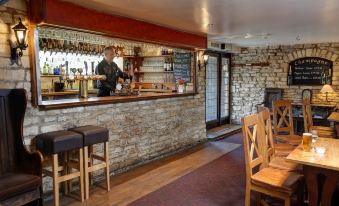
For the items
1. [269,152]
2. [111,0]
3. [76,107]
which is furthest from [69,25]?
[269,152]

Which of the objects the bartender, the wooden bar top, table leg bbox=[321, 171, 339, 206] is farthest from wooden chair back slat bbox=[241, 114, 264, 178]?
the bartender

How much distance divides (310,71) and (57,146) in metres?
6.65

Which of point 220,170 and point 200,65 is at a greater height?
point 200,65

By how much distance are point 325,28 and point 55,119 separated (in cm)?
477

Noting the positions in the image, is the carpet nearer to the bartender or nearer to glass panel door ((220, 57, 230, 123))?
the bartender

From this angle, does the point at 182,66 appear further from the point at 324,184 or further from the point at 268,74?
the point at 324,184

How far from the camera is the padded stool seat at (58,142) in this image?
301 centimetres

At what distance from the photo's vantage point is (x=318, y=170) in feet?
7.70

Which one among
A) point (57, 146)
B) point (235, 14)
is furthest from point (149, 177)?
point (235, 14)

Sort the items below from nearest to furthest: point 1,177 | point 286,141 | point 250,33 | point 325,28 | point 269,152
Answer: point 1,177
point 269,152
point 286,141
point 325,28
point 250,33

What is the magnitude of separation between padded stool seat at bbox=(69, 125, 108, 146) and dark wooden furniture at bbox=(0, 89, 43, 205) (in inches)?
25.6

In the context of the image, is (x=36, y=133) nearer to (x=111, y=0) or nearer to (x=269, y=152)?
(x=111, y=0)

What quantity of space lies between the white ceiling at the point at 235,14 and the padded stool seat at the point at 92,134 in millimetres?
1483

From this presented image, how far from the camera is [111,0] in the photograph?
328 centimetres
